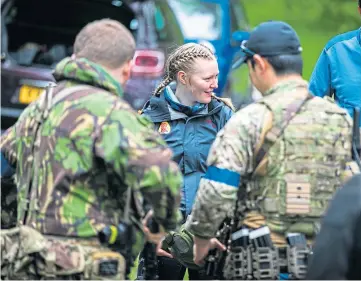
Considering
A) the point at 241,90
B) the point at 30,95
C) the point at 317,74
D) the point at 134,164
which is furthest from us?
the point at 241,90

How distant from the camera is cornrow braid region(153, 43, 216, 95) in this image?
286 inches

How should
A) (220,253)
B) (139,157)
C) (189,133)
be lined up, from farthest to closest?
(189,133) → (220,253) → (139,157)

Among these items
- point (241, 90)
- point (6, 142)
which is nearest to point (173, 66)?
point (6, 142)

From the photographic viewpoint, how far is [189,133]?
7195mm

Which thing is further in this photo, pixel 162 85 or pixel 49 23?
pixel 49 23

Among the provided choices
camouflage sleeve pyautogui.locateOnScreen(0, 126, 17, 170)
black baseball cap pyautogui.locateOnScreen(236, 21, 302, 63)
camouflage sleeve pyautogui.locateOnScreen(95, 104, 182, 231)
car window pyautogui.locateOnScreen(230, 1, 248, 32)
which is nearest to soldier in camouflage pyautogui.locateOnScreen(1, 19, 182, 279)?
camouflage sleeve pyautogui.locateOnScreen(95, 104, 182, 231)

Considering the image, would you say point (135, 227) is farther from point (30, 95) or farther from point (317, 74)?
point (30, 95)

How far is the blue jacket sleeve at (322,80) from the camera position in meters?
7.38

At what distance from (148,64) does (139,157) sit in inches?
314

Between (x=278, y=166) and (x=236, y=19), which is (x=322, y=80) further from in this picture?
(x=236, y=19)

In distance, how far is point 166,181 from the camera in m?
5.39

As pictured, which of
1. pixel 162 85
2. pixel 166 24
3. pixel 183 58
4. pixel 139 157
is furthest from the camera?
pixel 166 24

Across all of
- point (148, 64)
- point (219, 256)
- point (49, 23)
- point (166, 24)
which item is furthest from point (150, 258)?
point (49, 23)

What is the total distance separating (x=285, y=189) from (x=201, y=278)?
1.50m
